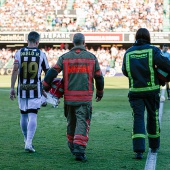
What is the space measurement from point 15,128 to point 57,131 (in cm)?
109

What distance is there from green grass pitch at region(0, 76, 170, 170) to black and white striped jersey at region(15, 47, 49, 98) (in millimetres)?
960

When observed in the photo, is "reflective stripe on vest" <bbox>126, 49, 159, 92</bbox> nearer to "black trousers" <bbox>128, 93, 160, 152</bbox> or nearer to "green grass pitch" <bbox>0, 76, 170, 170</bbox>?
"black trousers" <bbox>128, 93, 160, 152</bbox>

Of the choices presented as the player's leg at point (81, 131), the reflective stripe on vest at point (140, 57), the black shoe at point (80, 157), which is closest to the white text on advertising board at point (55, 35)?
the reflective stripe on vest at point (140, 57)

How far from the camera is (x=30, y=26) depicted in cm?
4750

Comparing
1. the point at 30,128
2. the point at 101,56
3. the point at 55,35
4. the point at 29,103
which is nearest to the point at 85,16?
the point at 55,35

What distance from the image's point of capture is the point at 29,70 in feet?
25.8

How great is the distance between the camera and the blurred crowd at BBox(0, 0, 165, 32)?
151 ft

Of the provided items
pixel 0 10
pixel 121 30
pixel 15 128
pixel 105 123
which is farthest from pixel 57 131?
pixel 0 10

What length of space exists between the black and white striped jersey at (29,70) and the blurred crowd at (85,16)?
38.2 metres

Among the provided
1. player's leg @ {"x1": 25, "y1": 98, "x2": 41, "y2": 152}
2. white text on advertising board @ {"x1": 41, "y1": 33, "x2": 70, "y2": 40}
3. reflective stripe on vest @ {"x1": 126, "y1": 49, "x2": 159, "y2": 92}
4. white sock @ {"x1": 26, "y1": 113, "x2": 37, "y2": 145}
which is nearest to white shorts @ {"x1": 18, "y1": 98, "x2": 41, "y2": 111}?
player's leg @ {"x1": 25, "y1": 98, "x2": 41, "y2": 152}

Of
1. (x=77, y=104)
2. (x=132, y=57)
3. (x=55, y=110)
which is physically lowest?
(x=55, y=110)

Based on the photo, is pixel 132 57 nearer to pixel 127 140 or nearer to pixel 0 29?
pixel 127 140

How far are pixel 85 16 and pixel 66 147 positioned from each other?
39683 mm

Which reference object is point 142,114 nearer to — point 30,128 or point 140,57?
point 140,57
